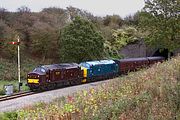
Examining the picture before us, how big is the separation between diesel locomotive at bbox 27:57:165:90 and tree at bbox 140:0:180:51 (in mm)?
4196

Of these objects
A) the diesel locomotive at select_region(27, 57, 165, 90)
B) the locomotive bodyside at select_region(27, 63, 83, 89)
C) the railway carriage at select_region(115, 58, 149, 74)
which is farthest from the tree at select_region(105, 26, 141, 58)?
the locomotive bodyside at select_region(27, 63, 83, 89)

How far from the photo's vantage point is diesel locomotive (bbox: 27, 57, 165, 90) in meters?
27.1

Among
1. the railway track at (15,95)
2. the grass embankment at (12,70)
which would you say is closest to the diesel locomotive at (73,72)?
the railway track at (15,95)

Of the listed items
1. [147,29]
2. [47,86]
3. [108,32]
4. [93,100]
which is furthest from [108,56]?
[93,100]

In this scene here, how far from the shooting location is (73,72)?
3091 centimetres

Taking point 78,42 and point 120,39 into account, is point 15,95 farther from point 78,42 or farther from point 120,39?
point 120,39

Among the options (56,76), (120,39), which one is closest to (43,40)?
(56,76)

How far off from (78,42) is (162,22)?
898cm

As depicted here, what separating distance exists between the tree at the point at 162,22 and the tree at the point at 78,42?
587 centimetres

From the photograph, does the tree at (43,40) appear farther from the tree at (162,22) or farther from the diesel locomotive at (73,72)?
the tree at (162,22)

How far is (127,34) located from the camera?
55.0m

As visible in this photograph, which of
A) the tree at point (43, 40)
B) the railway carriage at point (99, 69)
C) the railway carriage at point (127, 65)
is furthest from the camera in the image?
the tree at point (43, 40)

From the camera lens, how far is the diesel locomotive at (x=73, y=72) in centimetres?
2712

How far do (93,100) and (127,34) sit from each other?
47.0m
